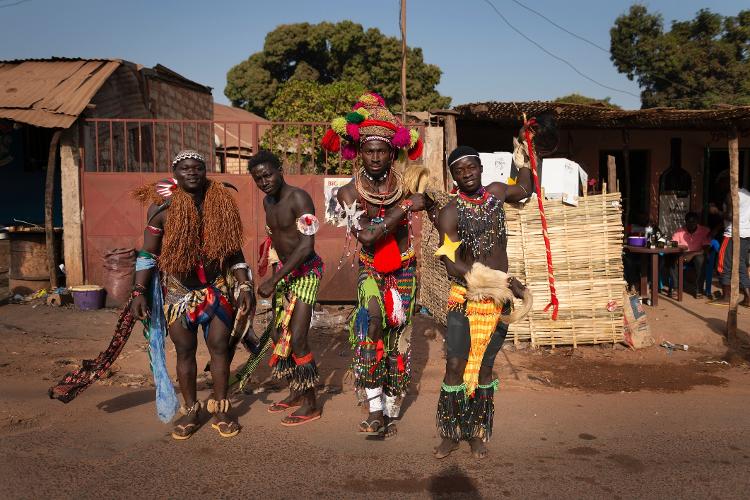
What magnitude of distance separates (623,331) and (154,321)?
476cm

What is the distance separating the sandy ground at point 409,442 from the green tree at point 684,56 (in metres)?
20.0

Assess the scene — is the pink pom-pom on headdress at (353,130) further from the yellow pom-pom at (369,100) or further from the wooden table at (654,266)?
the wooden table at (654,266)

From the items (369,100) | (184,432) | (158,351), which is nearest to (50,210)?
(158,351)

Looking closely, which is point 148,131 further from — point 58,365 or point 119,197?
point 58,365

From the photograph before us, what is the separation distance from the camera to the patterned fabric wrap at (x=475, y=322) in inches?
144

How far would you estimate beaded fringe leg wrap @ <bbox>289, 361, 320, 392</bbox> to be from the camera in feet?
14.3

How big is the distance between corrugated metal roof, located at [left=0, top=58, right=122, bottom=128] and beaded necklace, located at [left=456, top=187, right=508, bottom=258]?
691 cm

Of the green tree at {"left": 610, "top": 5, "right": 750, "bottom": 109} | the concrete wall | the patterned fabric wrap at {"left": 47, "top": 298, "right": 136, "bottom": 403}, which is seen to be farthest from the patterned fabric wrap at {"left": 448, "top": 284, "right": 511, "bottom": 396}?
the green tree at {"left": 610, "top": 5, "right": 750, "bottom": 109}

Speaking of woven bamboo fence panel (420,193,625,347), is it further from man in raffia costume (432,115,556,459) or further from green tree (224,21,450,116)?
green tree (224,21,450,116)

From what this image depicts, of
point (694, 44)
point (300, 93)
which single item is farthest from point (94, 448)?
point (694, 44)

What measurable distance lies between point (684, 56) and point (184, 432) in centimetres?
2486

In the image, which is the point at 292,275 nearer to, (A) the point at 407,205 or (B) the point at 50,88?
(A) the point at 407,205

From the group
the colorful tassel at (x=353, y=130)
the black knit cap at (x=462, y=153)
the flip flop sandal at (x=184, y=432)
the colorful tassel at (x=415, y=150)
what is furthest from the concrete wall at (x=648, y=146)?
the flip flop sandal at (x=184, y=432)

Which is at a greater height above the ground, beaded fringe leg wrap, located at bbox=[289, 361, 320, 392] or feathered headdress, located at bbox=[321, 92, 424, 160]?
feathered headdress, located at bbox=[321, 92, 424, 160]
